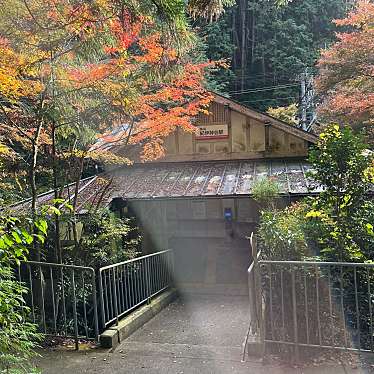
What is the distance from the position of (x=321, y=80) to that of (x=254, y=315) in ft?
23.0

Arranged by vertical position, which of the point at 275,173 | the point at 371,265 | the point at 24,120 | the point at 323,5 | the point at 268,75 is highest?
the point at 323,5

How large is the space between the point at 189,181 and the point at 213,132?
1644mm

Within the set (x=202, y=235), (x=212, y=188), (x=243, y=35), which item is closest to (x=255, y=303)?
(x=212, y=188)

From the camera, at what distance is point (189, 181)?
8867mm

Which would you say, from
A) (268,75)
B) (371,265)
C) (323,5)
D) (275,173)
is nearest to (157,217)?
(275,173)

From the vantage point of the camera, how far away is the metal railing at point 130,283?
15.7 feet

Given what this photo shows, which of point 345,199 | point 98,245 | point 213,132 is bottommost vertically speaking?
point 98,245

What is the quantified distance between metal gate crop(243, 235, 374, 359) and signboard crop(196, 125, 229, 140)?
6.24 meters

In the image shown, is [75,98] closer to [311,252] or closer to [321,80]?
[311,252]

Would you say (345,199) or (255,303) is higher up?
(345,199)

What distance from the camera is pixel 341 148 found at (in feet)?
13.8

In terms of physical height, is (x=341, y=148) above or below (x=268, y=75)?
below

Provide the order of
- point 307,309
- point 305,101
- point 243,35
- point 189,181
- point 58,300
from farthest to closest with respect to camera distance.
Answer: point 243,35 → point 305,101 → point 189,181 → point 58,300 → point 307,309

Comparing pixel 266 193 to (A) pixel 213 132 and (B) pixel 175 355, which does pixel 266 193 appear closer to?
(A) pixel 213 132
